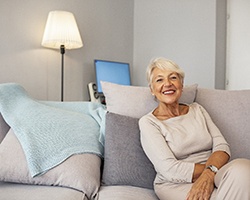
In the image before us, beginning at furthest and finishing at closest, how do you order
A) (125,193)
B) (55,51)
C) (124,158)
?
1. (55,51)
2. (124,158)
3. (125,193)

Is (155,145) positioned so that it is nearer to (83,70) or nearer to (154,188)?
(154,188)

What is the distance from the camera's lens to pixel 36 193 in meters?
1.36

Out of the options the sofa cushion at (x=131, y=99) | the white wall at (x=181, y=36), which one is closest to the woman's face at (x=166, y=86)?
the sofa cushion at (x=131, y=99)

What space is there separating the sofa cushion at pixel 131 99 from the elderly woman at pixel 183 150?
0.09 meters

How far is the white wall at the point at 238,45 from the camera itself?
11.4 feet

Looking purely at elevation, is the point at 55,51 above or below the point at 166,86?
above

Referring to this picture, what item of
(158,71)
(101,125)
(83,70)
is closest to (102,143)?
(101,125)

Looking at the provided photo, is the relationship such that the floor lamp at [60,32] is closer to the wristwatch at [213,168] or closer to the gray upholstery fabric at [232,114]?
the gray upholstery fabric at [232,114]

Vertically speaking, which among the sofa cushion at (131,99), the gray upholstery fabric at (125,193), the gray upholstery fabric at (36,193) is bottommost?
the gray upholstery fabric at (125,193)

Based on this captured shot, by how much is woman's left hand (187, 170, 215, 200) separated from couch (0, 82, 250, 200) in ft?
0.74

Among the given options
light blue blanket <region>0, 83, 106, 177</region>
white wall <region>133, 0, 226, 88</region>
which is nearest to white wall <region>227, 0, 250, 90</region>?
white wall <region>133, 0, 226, 88</region>

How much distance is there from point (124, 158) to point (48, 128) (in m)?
0.39

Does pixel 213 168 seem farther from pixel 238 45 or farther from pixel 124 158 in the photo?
pixel 238 45

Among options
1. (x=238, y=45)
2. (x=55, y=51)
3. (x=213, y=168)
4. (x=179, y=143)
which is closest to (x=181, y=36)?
(x=238, y=45)
